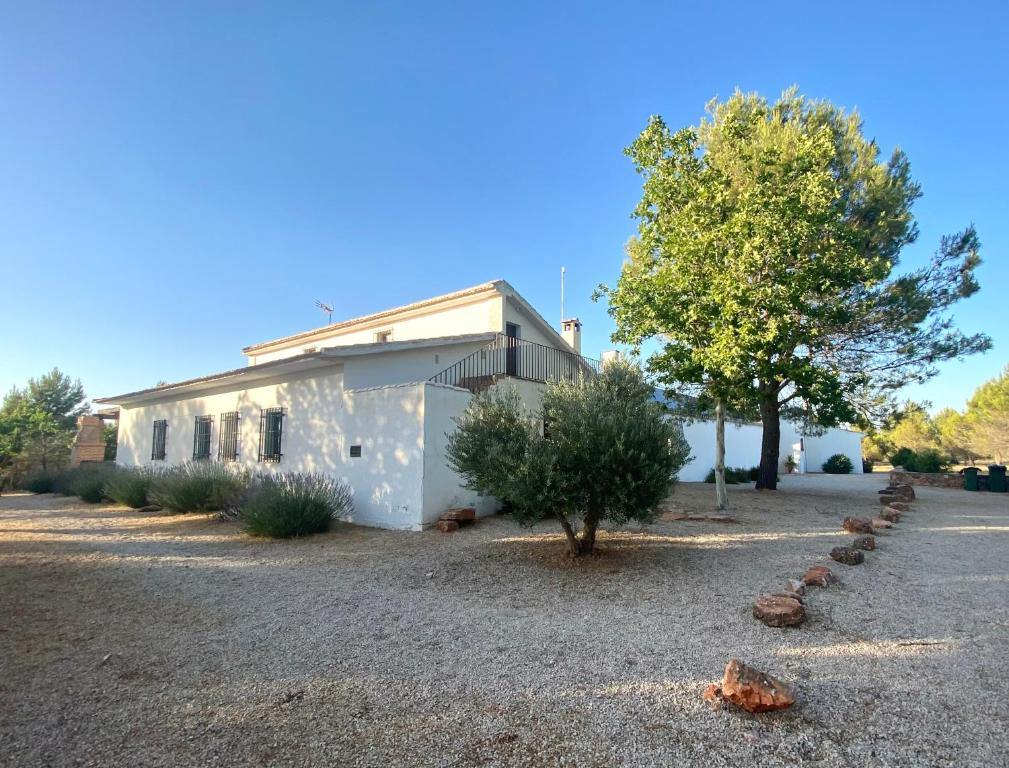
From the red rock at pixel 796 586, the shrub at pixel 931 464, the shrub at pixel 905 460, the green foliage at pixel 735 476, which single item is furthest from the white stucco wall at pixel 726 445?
the red rock at pixel 796 586

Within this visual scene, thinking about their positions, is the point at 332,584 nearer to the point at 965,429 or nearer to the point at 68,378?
the point at 965,429

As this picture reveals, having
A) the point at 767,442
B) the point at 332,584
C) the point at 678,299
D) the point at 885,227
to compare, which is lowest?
the point at 332,584

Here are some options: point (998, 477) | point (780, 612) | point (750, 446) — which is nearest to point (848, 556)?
point (780, 612)

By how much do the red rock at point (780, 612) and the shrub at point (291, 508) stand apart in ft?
23.5

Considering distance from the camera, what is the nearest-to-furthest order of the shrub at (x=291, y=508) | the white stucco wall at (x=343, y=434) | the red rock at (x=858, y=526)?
the red rock at (x=858, y=526)
the shrub at (x=291, y=508)
the white stucco wall at (x=343, y=434)

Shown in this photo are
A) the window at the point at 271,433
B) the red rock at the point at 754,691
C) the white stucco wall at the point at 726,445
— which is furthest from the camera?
the white stucco wall at the point at 726,445

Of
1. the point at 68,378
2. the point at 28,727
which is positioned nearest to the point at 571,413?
the point at 28,727

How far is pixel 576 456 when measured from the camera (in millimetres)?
6148

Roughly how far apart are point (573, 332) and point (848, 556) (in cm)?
1343

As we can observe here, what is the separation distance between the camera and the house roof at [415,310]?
1529cm

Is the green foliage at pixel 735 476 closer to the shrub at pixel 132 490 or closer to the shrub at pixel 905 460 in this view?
the shrub at pixel 905 460

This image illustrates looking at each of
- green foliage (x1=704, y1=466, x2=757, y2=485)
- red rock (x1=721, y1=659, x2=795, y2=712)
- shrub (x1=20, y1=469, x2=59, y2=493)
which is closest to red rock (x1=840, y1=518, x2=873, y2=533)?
red rock (x1=721, y1=659, x2=795, y2=712)

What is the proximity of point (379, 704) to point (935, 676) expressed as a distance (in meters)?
3.47

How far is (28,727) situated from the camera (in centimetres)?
283
